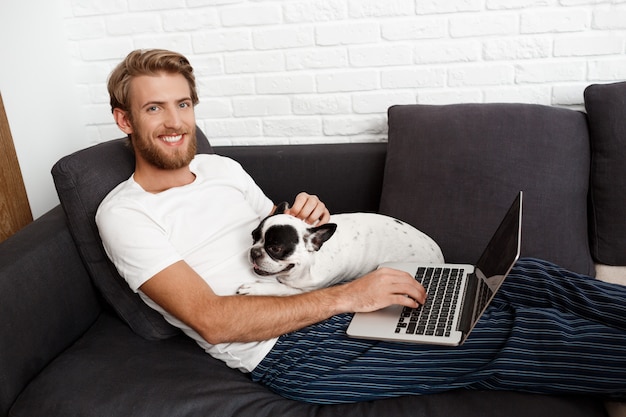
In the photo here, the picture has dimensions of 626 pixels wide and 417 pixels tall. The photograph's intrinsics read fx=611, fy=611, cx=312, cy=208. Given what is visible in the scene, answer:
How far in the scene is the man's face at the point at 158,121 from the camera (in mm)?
1857

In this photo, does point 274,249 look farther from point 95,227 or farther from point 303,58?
point 303,58

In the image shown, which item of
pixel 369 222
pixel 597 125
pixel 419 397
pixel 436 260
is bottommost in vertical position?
pixel 419 397

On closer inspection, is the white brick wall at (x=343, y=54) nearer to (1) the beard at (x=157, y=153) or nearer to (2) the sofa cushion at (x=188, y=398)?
(1) the beard at (x=157, y=153)

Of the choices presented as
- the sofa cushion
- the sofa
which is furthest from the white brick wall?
the sofa cushion

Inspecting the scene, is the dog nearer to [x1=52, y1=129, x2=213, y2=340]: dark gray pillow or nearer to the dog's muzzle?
the dog's muzzle

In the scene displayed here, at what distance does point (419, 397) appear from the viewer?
1577mm

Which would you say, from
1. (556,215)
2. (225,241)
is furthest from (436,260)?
(225,241)

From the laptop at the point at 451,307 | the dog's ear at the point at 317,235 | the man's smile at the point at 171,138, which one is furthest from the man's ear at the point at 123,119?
the laptop at the point at 451,307

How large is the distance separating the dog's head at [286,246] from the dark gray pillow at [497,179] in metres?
0.46

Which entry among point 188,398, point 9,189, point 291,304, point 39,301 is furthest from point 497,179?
point 9,189

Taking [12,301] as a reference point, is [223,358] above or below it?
below

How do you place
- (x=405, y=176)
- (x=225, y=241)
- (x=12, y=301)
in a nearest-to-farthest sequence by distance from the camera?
(x=12, y=301) → (x=225, y=241) → (x=405, y=176)

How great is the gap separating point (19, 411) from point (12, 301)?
0.29 metres

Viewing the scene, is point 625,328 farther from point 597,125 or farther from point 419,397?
point 597,125
